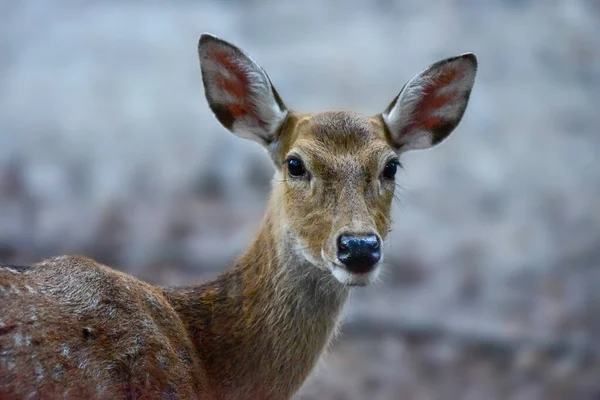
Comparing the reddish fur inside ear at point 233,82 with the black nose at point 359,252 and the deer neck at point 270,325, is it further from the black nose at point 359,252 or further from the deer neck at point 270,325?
the black nose at point 359,252

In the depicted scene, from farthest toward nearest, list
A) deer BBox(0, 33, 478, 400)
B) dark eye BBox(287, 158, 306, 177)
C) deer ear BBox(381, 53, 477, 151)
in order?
deer ear BBox(381, 53, 477, 151)
dark eye BBox(287, 158, 306, 177)
deer BBox(0, 33, 478, 400)

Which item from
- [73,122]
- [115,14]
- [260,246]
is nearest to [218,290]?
[260,246]

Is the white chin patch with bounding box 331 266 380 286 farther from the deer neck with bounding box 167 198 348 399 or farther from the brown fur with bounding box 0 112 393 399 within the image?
the deer neck with bounding box 167 198 348 399

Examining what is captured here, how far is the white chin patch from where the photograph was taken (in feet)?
19.6

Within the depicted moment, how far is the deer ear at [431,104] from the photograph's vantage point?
7.11 m

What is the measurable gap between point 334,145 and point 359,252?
3.04 feet

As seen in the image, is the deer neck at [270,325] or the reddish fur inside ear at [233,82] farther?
the reddish fur inside ear at [233,82]

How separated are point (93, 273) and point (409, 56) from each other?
993 centimetres

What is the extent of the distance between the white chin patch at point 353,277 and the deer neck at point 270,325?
0.38 m

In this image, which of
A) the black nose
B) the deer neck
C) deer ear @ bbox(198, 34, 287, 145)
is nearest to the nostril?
the black nose

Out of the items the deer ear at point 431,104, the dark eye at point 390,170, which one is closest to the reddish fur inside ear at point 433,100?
the deer ear at point 431,104

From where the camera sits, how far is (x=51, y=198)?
1377 cm

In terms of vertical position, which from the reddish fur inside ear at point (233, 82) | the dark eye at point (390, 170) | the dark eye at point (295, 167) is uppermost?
the reddish fur inside ear at point (233, 82)

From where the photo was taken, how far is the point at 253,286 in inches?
261
